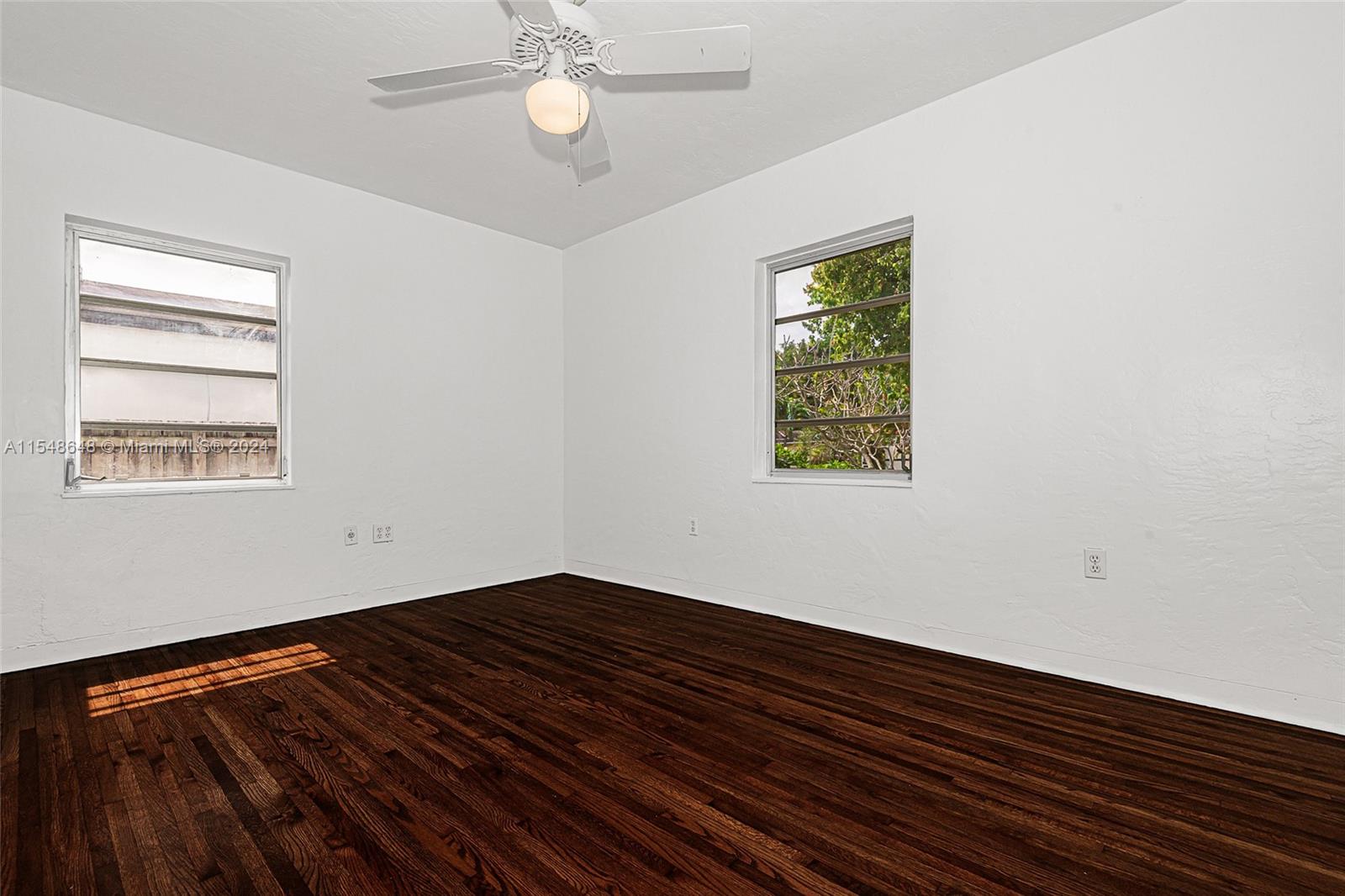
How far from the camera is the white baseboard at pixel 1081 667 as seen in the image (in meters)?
2.47

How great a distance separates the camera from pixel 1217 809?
1857 mm

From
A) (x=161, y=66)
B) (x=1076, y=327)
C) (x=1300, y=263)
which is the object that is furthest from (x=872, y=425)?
(x=161, y=66)

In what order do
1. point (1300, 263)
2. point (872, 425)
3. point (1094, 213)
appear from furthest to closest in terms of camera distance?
1. point (872, 425)
2. point (1094, 213)
3. point (1300, 263)

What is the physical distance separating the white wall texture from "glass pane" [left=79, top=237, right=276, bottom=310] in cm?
20

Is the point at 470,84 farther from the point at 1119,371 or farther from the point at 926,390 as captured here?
the point at 1119,371

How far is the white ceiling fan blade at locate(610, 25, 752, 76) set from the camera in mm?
2268

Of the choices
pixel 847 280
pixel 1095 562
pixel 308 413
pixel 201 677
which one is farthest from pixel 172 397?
pixel 1095 562

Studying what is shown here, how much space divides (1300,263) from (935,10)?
1.75 metres

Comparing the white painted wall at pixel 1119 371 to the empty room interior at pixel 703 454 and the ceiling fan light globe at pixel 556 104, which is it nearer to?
the empty room interior at pixel 703 454

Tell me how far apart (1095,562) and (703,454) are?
248 centimetres

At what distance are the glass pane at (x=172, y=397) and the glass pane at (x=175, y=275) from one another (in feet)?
1.64

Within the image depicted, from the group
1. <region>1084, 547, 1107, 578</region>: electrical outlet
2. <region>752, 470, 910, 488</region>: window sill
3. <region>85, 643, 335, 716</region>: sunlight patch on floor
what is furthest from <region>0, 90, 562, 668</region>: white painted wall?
<region>1084, 547, 1107, 578</region>: electrical outlet

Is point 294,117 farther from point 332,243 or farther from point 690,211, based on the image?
point 690,211

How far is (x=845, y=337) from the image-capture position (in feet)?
13.4
